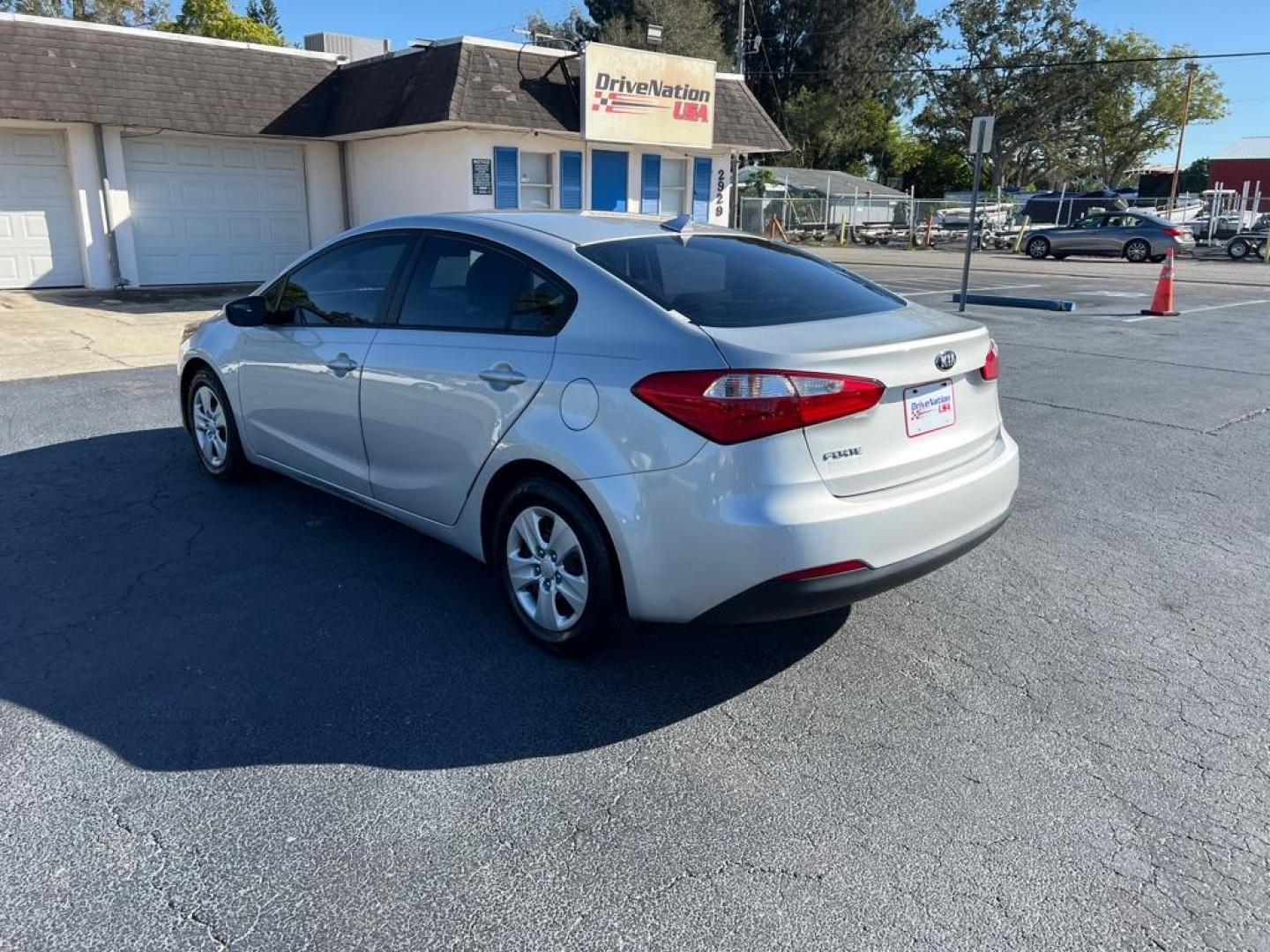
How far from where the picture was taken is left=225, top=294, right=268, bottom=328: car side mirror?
5004 mm

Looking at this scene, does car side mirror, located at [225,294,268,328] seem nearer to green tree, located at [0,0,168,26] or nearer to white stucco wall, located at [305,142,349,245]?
white stucco wall, located at [305,142,349,245]

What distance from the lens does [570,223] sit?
419 centimetres

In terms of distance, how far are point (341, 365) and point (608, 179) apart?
51.2 feet

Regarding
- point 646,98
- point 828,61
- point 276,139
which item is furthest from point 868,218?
point 276,139

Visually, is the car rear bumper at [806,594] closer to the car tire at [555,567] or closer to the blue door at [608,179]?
the car tire at [555,567]

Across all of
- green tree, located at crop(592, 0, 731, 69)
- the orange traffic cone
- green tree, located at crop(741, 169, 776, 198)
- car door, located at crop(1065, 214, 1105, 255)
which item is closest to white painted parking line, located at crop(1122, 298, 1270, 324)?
the orange traffic cone

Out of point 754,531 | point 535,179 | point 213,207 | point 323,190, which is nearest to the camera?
point 754,531

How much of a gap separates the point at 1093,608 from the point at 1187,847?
67.5 inches

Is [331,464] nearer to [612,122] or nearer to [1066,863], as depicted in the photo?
[1066,863]

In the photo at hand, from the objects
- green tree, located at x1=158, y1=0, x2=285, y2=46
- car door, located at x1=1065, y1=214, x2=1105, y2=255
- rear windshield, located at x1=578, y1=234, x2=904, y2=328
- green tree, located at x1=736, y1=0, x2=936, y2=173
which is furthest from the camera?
green tree, located at x1=736, y1=0, x2=936, y2=173

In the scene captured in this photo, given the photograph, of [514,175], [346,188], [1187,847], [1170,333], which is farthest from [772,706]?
[346,188]

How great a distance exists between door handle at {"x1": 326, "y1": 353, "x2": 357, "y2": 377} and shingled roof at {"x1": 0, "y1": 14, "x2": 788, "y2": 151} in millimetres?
12062

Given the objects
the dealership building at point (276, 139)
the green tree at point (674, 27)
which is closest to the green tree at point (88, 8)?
the green tree at point (674, 27)

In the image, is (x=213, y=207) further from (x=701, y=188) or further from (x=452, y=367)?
(x=452, y=367)
